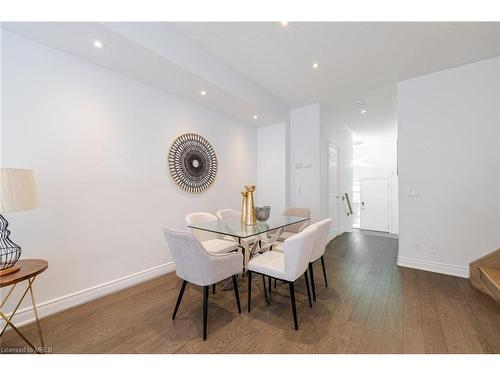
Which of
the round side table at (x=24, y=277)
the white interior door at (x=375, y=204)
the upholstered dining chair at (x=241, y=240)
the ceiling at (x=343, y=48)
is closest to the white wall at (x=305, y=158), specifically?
the ceiling at (x=343, y=48)

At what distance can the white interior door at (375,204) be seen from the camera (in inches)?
217

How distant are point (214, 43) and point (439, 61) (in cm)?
278

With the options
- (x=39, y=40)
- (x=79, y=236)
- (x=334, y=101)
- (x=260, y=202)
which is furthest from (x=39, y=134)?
(x=334, y=101)

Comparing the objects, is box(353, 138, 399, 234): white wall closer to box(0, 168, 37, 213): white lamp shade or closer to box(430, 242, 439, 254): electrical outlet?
box(430, 242, 439, 254): electrical outlet

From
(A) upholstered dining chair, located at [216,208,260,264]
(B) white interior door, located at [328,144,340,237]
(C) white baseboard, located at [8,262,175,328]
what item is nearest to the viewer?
(C) white baseboard, located at [8,262,175,328]

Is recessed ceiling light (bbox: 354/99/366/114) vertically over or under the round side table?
over

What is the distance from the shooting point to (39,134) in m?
1.78

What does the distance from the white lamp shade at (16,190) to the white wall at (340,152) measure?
3752 millimetres

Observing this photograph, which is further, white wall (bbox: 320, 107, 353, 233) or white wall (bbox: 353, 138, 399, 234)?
white wall (bbox: 353, 138, 399, 234)

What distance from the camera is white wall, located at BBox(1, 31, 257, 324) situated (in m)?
1.72

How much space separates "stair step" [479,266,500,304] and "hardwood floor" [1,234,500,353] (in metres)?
0.10

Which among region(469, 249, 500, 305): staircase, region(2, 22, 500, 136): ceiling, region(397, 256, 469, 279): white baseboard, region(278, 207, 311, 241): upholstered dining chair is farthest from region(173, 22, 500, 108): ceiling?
region(397, 256, 469, 279): white baseboard

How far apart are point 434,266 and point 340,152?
2827mm

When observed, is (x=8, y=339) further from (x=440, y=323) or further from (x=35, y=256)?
(x=440, y=323)
